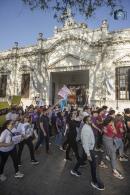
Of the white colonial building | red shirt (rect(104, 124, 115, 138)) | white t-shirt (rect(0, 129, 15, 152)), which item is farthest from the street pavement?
the white colonial building

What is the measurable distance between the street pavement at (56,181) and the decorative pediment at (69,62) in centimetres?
1329

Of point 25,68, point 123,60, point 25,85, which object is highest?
point 25,68

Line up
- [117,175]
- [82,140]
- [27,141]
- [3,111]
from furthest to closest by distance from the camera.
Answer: [3,111], [27,141], [117,175], [82,140]

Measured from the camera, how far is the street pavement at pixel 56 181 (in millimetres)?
5465

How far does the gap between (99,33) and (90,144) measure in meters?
15.4

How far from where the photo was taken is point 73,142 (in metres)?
7.36

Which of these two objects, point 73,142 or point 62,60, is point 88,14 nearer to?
point 73,142

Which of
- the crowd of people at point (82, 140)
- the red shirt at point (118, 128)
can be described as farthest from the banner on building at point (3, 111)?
the red shirt at point (118, 128)

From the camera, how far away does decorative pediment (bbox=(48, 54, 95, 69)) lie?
19.9 metres

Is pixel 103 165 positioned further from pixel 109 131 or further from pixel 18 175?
pixel 18 175

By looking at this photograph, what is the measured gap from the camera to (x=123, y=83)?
707 inches

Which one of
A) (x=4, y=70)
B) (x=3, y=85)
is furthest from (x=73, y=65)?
(x=3, y=85)

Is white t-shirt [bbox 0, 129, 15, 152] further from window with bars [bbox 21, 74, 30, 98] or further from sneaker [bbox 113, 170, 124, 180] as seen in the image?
window with bars [bbox 21, 74, 30, 98]

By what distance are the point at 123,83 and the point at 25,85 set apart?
11.3 metres
